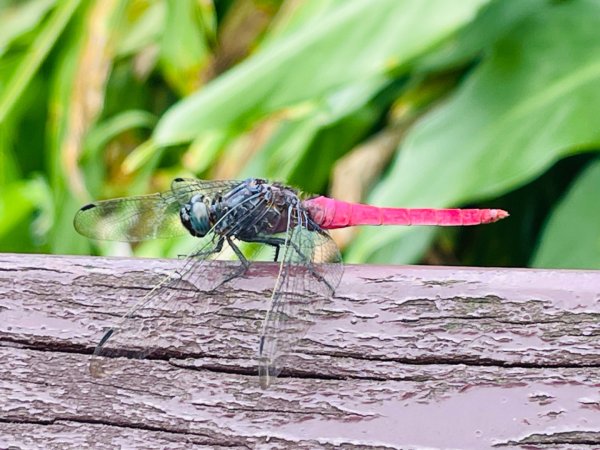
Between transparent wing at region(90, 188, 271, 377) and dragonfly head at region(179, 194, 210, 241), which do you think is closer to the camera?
transparent wing at region(90, 188, 271, 377)

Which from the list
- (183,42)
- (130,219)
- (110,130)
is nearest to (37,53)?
(110,130)

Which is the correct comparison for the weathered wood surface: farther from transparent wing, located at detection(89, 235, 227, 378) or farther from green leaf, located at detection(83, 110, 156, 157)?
green leaf, located at detection(83, 110, 156, 157)

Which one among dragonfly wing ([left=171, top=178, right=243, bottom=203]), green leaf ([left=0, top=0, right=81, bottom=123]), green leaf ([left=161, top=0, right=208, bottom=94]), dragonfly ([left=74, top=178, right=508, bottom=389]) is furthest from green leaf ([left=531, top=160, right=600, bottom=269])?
green leaf ([left=0, top=0, right=81, bottom=123])

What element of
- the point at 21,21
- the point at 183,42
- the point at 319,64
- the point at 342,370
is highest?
the point at 21,21

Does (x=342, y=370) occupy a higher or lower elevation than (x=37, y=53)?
lower

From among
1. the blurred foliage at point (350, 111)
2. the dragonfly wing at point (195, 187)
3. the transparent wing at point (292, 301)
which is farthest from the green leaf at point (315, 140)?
the transparent wing at point (292, 301)

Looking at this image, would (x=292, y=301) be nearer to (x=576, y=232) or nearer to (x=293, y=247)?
(x=293, y=247)

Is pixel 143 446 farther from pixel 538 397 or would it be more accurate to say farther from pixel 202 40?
pixel 202 40

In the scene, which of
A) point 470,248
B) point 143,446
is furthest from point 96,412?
point 470,248
